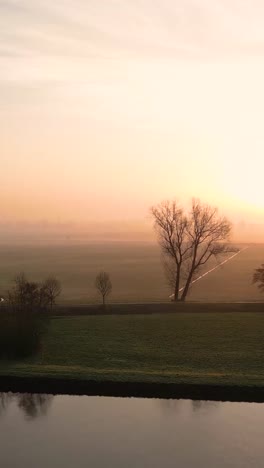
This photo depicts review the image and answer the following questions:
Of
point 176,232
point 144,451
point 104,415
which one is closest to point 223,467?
point 144,451

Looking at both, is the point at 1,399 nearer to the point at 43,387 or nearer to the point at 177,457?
the point at 43,387

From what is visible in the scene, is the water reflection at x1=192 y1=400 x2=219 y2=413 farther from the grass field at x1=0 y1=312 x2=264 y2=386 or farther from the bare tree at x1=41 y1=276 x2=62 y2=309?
the bare tree at x1=41 y1=276 x2=62 y2=309

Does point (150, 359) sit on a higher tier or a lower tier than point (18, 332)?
lower

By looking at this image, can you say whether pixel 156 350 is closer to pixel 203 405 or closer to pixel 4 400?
pixel 203 405

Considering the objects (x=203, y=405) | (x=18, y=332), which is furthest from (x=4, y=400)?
(x=203, y=405)

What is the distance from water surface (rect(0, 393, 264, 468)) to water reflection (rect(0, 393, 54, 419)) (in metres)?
0.04

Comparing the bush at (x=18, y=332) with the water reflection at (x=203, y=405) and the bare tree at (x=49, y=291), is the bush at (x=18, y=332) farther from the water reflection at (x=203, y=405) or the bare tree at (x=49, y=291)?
the water reflection at (x=203, y=405)

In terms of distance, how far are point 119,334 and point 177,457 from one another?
15166 millimetres

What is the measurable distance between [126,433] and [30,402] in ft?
16.7

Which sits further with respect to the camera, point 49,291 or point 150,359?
point 49,291

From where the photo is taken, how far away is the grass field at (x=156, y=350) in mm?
22188

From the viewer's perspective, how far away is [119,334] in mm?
A: 30359

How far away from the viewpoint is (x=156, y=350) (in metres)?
26.8

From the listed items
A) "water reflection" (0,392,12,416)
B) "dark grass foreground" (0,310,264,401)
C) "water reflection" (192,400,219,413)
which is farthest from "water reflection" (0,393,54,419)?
"water reflection" (192,400,219,413)
